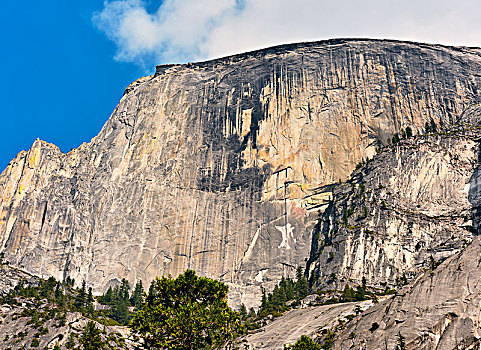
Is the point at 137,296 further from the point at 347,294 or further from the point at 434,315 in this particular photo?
the point at 434,315

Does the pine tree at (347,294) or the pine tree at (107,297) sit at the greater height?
the pine tree at (107,297)

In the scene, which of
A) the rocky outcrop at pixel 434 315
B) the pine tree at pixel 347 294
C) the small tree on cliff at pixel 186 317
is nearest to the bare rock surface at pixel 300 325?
the pine tree at pixel 347 294

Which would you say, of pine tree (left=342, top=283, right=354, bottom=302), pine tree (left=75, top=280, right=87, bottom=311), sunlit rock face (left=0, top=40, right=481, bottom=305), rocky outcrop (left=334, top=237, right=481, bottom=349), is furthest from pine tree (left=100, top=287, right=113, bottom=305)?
rocky outcrop (left=334, top=237, right=481, bottom=349)

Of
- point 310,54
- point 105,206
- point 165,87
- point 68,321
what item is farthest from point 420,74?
point 68,321

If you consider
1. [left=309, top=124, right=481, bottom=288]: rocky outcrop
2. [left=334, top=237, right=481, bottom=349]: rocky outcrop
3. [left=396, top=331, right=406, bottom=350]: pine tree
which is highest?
[left=309, top=124, right=481, bottom=288]: rocky outcrop

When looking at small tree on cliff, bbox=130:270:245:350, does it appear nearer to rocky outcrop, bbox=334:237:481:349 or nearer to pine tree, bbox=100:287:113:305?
rocky outcrop, bbox=334:237:481:349

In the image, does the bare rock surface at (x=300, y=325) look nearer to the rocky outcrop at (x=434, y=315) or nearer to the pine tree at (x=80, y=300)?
the rocky outcrop at (x=434, y=315)
